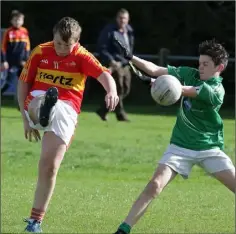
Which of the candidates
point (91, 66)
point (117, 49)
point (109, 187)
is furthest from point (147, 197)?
point (117, 49)

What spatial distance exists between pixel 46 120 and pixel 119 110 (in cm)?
1214

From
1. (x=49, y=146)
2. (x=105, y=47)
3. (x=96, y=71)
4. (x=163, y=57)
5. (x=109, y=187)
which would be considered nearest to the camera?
(x=49, y=146)

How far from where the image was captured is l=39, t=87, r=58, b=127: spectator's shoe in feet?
26.7

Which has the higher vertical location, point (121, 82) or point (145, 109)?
point (121, 82)

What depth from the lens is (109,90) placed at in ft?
27.6

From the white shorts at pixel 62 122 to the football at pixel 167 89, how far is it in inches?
36.1

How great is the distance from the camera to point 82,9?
100 ft

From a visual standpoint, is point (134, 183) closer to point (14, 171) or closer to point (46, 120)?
point (14, 171)

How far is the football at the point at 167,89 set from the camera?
7.82 m

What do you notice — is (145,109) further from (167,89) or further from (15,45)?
(167,89)

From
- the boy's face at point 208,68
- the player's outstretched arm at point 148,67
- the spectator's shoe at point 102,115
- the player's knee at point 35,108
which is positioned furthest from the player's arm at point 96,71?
the spectator's shoe at point 102,115

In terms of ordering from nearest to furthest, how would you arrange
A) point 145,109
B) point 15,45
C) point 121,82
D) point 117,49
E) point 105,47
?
point 105,47 < point 117,49 < point 121,82 < point 15,45 < point 145,109

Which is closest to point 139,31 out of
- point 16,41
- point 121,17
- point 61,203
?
point 16,41

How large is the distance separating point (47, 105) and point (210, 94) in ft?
4.52
